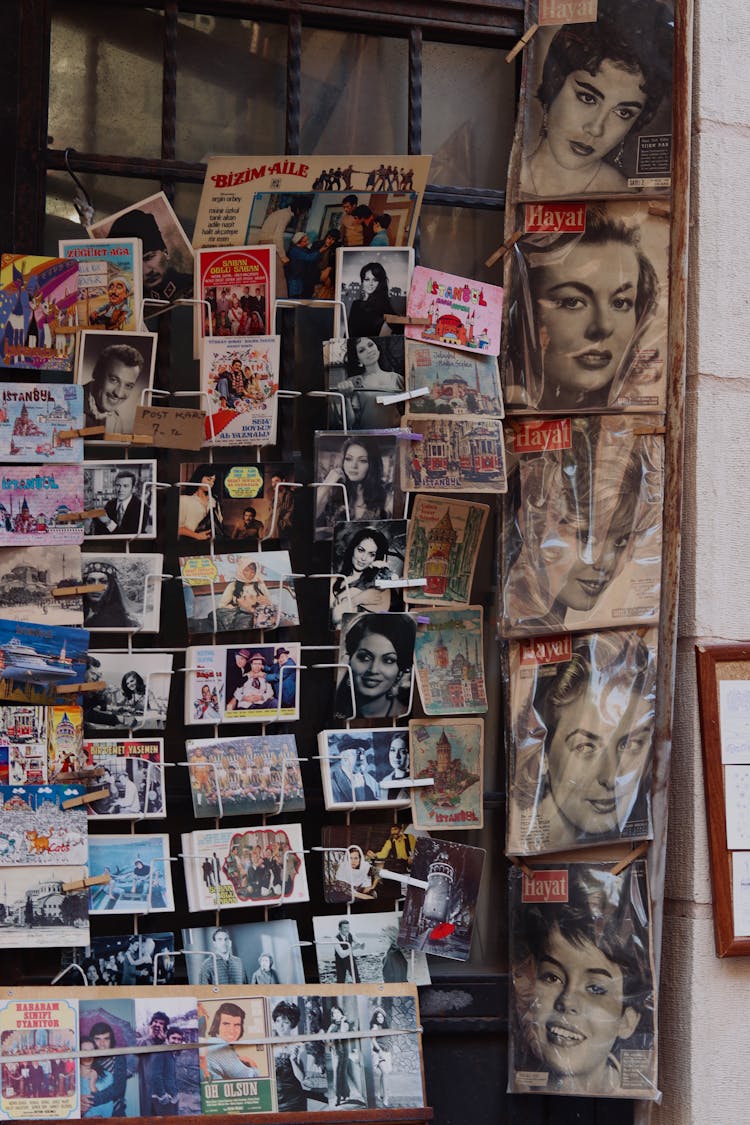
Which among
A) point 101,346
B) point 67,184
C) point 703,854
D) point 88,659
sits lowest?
point 703,854

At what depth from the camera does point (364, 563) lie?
3.13 metres

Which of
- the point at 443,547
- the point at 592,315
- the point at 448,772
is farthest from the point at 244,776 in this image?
the point at 592,315

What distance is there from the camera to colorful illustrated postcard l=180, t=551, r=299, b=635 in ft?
9.93

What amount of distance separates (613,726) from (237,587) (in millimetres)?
997

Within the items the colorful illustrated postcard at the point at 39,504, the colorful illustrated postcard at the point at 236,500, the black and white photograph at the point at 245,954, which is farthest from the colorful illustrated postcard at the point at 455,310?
the black and white photograph at the point at 245,954

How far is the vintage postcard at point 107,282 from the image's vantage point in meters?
3.05

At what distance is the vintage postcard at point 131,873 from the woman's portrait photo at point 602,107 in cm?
187

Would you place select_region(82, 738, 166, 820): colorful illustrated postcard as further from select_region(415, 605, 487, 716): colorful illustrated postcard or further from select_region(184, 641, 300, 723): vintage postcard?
select_region(415, 605, 487, 716): colorful illustrated postcard

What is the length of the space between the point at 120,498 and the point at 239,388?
0.39m

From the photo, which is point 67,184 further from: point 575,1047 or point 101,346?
point 575,1047

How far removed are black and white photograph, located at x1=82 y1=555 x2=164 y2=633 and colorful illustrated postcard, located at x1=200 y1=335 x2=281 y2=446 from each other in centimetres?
35

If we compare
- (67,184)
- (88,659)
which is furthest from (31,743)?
(67,184)

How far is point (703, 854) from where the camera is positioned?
3.18m

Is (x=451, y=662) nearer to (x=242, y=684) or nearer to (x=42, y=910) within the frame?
(x=242, y=684)
